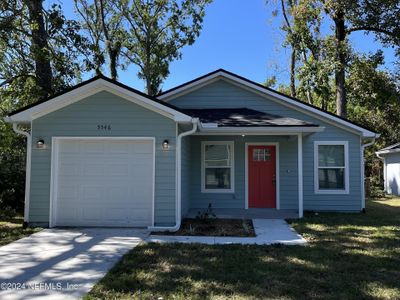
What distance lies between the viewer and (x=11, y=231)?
8.81 m

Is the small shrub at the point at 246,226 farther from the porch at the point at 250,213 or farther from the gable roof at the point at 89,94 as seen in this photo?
the gable roof at the point at 89,94

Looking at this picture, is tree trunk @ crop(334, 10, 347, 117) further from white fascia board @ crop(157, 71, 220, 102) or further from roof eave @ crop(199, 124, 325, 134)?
roof eave @ crop(199, 124, 325, 134)

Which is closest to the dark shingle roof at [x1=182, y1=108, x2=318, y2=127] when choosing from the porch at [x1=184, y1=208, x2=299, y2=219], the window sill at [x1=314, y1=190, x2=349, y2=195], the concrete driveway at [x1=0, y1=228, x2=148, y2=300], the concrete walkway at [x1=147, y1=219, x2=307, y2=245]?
the window sill at [x1=314, y1=190, x2=349, y2=195]

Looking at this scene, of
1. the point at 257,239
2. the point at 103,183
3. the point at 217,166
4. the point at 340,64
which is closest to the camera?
the point at 257,239

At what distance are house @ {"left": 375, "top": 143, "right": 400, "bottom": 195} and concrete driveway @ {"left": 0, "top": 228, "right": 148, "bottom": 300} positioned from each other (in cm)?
1786

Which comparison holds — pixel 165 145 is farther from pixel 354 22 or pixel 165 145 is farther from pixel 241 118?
pixel 354 22

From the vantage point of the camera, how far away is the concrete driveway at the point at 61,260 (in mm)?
4891

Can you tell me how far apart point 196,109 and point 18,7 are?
7191 mm

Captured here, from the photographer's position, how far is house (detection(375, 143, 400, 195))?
21.5 m

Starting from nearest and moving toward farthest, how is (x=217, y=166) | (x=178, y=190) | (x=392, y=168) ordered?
(x=178, y=190), (x=217, y=166), (x=392, y=168)

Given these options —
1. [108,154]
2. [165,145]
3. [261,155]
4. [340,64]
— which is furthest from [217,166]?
[340,64]

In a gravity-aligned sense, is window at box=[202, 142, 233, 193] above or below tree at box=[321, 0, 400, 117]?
below

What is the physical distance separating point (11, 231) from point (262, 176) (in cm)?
754

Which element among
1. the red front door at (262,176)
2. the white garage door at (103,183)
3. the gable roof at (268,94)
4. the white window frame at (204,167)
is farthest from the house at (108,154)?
the gable roof at (268,94)
